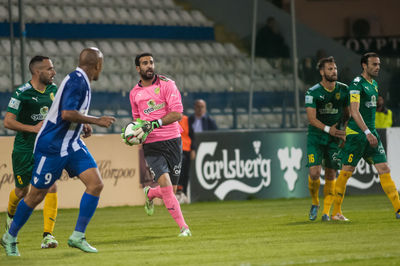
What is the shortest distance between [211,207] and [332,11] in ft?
57.0

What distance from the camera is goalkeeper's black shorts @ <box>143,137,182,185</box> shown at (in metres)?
10.5

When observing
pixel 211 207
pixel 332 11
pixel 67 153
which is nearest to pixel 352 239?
pixel 67 153

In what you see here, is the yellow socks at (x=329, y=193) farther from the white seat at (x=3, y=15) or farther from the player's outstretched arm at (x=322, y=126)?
the white seat at (x=3, y=15)

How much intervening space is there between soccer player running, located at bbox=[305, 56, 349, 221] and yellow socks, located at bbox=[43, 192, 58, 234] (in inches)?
161

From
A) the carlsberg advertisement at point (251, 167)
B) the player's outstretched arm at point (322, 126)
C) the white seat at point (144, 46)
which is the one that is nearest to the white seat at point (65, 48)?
the white seat at point (144, 46)

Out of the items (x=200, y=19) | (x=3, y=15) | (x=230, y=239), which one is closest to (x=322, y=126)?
(x=230, y=239)

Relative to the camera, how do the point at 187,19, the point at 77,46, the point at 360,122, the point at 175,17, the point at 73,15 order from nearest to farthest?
1. the point at 360,122
2. the point at 77,46
3. the point at 73,15
4. the point at 175,17
5. the point at 187,19

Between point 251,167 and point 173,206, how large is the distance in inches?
313

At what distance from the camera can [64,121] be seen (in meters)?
8.41

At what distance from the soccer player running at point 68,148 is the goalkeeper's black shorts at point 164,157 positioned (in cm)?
207

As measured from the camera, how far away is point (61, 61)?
1956 centimetres

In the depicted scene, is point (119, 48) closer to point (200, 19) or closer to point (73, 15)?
point (73, 15)

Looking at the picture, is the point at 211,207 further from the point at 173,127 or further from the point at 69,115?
Answer: the point at 69,115

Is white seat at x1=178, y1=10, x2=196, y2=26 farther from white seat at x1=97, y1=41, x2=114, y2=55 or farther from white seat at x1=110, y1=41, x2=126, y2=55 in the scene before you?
white seat at x1=97, y1=41, x2=114, y2=55
